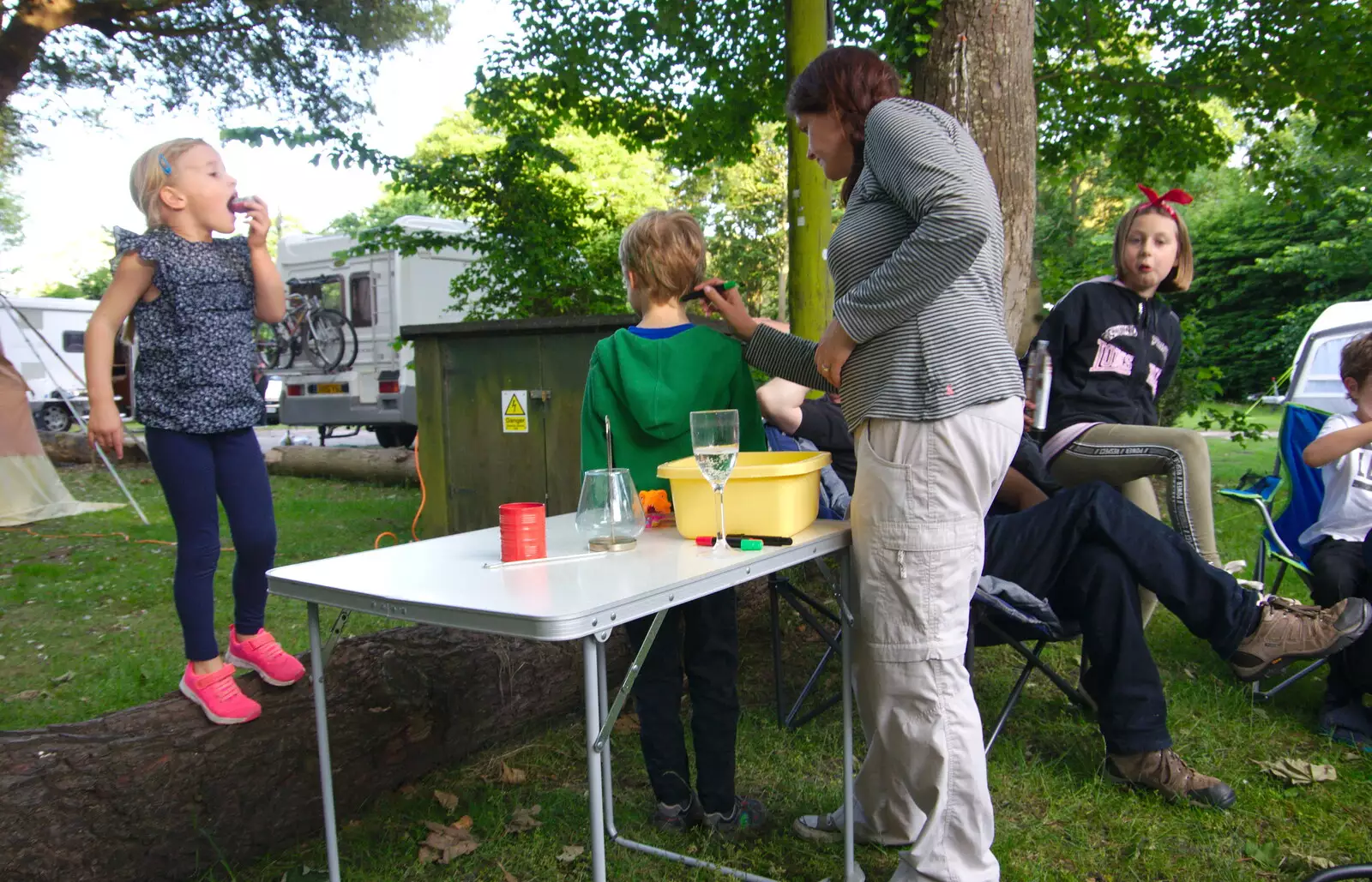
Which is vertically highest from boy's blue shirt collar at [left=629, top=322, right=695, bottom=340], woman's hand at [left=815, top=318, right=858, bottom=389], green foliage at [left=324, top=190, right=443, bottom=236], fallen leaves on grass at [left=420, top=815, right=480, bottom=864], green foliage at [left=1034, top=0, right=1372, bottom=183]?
green foliage at [left=324, top=190, right=443, bottom=236]

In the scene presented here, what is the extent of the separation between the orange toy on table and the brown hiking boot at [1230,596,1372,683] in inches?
68.2

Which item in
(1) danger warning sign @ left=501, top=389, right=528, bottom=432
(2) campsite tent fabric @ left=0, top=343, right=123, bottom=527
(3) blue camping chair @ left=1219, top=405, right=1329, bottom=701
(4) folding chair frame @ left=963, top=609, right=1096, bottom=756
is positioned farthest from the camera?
(2) campsite tent fabric @ left=0, top=343, right=123, bottom=527

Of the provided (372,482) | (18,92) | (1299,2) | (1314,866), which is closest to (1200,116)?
(1299,2)

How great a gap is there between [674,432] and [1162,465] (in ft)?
5.34

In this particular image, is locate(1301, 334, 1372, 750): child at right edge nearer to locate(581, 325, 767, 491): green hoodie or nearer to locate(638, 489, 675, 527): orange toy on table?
locate(581, 325, 767, 491): green hoodie

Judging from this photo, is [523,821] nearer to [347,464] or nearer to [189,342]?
[189,342]

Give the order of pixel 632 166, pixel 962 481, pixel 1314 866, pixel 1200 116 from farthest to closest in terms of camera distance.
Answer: pixel 632 166 → pixel 1200 116 → pixel 1314 866 → pixel 962 481

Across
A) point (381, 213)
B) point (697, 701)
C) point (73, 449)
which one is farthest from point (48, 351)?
A: point (381, 213)

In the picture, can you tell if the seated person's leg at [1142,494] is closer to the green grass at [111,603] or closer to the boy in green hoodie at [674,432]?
the boy in green hoodie at [674,432]

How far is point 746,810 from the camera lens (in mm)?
2502

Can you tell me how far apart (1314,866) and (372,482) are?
28.8 ft

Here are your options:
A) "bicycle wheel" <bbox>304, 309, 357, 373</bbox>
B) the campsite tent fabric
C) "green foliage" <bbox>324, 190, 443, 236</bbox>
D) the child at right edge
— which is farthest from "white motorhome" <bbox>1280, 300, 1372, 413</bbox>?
"green foliage" <bbox>324, 190, 443, 236</bbox>

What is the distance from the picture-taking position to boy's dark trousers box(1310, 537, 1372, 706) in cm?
289

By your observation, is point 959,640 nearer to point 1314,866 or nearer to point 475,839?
point 1314,866
